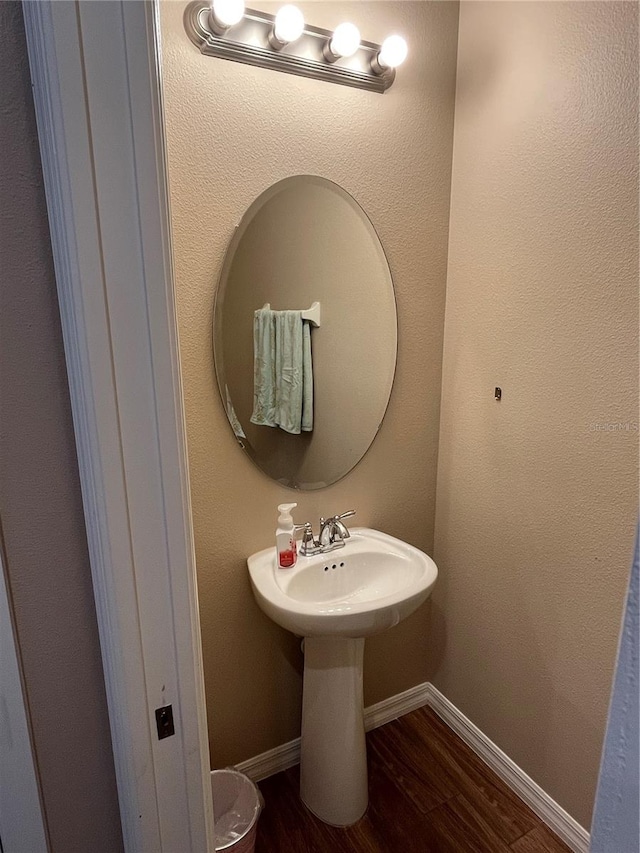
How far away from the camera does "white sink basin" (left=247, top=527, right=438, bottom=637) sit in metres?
1.34

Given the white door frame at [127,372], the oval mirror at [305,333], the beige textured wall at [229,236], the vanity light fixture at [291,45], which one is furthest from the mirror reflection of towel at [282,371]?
the white door frame at [127,372]

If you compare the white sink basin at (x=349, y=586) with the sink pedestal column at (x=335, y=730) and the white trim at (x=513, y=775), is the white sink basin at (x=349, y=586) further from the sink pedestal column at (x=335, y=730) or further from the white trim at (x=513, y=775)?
the white trim at (x=513, y=775)

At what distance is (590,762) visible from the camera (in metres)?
1.44

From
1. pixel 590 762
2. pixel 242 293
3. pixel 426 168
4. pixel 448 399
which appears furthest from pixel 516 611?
pixel 426 168

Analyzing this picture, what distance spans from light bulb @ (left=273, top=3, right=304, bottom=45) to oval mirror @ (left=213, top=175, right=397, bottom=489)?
32 cm

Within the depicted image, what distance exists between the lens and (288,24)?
4.18 ft

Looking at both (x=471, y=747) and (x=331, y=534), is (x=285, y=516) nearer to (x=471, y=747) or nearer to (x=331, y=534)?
(x=331, y=534)

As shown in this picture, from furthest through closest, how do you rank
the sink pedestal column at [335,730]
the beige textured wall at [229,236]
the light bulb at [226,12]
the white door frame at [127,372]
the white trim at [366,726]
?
the white trim at [366,726]
the sink pedestal column at [335,730]
the beige textured wall at [229,236]
the light bulb at [226,12]
the white door frame at [127,372]

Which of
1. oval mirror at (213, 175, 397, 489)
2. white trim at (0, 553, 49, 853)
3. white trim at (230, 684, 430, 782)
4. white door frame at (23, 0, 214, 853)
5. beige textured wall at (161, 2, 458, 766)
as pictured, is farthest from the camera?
white trim at (230, 684, 430, 782)

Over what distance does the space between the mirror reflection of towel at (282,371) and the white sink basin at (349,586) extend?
0.41 meters

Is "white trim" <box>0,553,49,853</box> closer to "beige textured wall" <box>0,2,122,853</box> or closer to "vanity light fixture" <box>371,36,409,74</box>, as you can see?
"beige textured wall" <box>0,2,122,853</box>

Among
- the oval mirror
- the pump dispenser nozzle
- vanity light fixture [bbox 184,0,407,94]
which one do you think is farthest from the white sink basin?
vanity light fixture [bbox 184,0,407,94]

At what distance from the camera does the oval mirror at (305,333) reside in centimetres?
145

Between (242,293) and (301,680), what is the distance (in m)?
1.28
